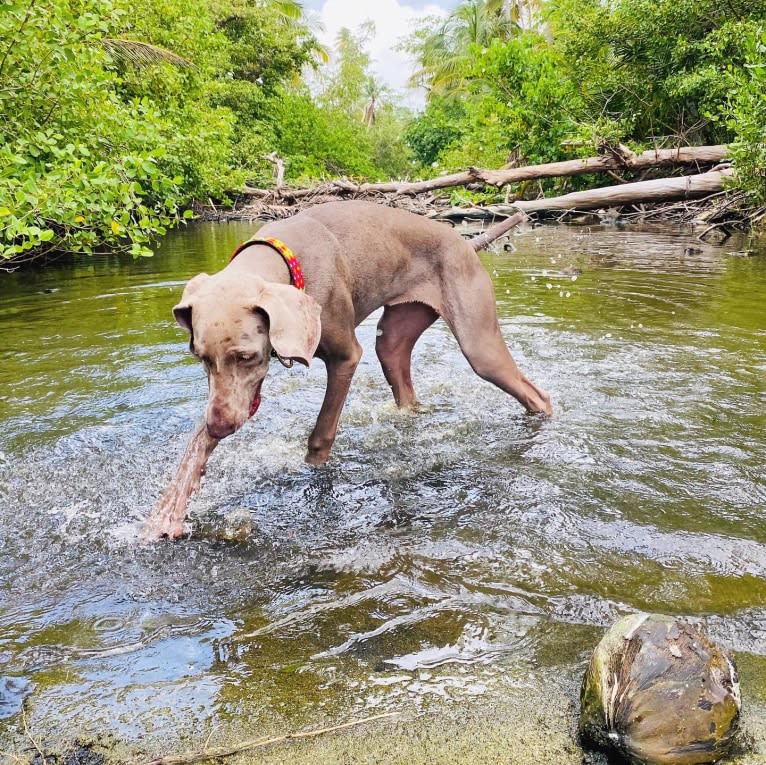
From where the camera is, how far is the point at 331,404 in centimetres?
371

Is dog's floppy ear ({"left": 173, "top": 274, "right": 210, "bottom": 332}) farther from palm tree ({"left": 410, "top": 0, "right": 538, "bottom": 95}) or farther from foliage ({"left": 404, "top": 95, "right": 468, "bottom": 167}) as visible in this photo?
Result: foliage ({"left": 404, "top": 95, "right": 468, "bottom": 167})

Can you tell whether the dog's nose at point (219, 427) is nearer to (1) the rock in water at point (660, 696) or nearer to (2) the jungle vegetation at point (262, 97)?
(1) the rock in water at point (660, 696)

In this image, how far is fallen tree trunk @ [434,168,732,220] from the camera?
45.7ft

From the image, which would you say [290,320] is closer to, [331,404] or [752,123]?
[331,404]

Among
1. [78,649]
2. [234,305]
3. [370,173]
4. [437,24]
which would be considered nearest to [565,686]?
[78,649]

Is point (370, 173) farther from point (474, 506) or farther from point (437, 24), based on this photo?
point (474, 506)

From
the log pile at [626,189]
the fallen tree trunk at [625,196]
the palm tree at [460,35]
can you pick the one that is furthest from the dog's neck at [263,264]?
the palm tree at [460,35]

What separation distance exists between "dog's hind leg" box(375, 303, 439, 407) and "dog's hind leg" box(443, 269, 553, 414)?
0.82ft

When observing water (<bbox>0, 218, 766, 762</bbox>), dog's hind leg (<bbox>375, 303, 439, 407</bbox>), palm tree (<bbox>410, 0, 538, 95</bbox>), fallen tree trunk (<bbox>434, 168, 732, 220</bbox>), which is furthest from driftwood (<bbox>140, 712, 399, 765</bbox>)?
palm tree (<bbox>410, 0, 538, 95</bbox>)

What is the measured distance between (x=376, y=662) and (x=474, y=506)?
4.04 ft

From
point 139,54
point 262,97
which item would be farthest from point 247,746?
point 262,97

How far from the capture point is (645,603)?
2355 millimetres

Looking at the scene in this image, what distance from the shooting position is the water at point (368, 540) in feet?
6.42

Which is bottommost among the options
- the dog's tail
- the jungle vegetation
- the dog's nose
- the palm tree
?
the dog's nose
